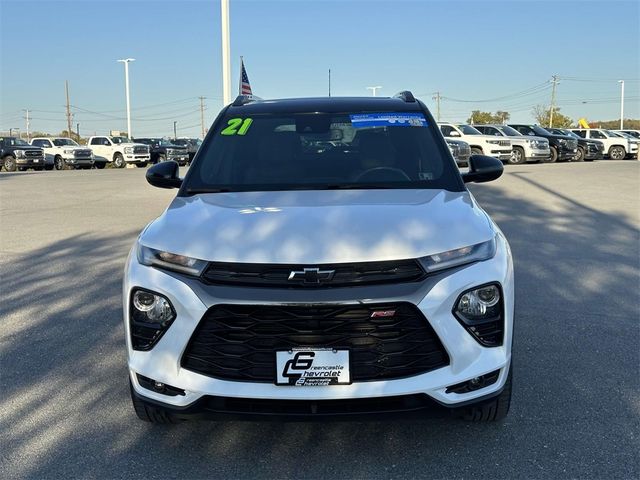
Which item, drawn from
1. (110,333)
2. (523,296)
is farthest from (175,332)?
(523,296)

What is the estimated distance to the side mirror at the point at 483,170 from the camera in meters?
4.59

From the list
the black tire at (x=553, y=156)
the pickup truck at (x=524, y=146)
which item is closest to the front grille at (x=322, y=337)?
the pickup truck at (x=524, y=146)

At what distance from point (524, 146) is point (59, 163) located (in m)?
25.8

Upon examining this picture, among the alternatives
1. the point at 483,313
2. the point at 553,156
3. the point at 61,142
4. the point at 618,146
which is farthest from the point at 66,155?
the point at 483,313

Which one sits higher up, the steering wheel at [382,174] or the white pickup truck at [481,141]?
the white pickup truck at [481,141]

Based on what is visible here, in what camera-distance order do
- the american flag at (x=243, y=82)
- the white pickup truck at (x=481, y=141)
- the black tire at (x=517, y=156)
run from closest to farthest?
the american flag at (x=243, y=82) → the white pickup truck at (x=481, y=141) → the black tire at (x=517, y=156)

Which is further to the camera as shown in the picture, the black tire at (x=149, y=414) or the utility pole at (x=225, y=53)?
the utility pole at (x=225, y=53)

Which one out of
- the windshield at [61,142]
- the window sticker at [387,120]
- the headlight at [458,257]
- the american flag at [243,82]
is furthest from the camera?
the windshield at [61,142]

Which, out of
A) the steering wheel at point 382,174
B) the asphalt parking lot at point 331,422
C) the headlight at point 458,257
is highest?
the steering wheel at point 382,174

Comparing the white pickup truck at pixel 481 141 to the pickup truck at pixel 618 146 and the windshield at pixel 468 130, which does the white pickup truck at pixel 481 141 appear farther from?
the pickup truck at pixel 618 146

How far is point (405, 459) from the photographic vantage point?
10.1ft

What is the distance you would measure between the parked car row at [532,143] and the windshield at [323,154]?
18485 mm

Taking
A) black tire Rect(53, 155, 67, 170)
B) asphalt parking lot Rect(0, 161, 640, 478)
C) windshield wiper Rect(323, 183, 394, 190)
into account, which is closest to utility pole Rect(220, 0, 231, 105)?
asphalt parking lot Rect(0, 161, 640, 478)

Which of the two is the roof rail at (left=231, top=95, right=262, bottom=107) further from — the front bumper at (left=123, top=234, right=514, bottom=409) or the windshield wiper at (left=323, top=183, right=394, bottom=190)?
the front bumper at (left=123, top=234, right=514, bottom=409)
